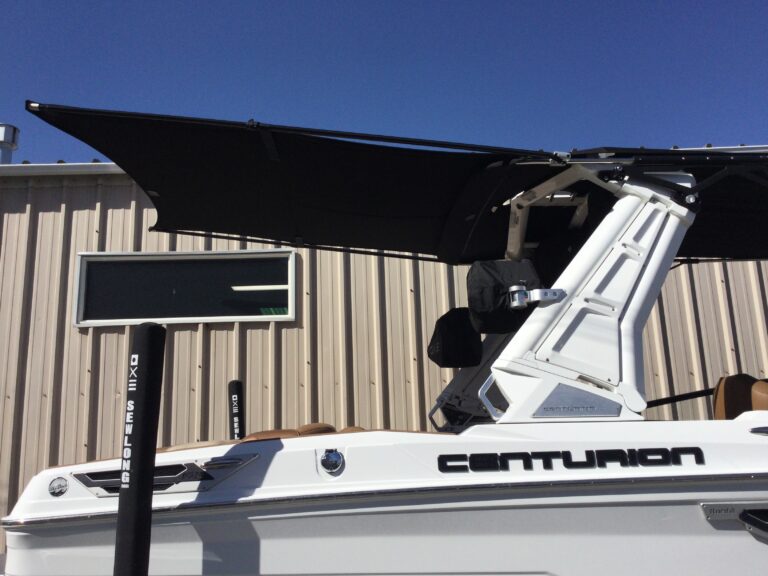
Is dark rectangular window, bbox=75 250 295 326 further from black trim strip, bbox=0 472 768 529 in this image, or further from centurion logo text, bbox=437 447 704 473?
centurion logo text, bbox=437 447 704 473

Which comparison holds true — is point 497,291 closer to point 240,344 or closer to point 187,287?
point 240,344

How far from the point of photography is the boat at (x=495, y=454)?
1.79 meters

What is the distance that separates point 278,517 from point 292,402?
9.41ft

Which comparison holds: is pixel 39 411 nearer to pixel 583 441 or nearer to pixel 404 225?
pixel 404 225

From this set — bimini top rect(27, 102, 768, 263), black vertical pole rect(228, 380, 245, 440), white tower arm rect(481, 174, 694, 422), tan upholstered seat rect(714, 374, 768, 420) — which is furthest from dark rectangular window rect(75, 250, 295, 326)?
tan upholstered seat rect(714, 374, 768, 420)

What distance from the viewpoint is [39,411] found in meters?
4.53

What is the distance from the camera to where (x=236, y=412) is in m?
3.57

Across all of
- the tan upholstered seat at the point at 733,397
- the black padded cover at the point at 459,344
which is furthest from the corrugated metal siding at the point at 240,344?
the tan upholstered seat at the point at 733,397

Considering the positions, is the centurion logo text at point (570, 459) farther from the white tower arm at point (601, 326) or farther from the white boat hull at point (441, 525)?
the white tower arm at point (601, 326)

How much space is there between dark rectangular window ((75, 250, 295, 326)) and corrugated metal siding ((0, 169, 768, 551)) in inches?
4.0

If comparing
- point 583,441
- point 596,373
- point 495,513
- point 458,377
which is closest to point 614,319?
point 596,373

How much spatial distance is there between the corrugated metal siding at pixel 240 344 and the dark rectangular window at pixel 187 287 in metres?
0.10

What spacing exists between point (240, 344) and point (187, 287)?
702mm

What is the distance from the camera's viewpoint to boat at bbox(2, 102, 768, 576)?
179 cm
